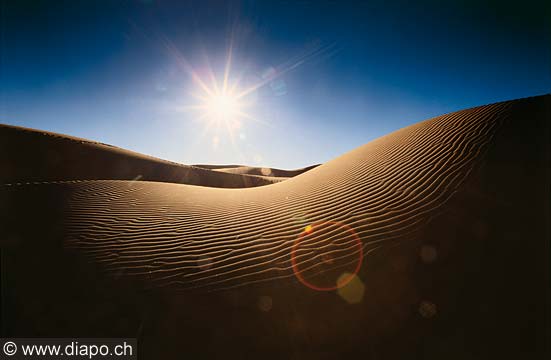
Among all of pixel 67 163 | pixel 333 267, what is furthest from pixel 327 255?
pixel 67 163

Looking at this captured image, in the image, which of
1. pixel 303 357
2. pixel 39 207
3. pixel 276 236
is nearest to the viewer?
pixel 303 357

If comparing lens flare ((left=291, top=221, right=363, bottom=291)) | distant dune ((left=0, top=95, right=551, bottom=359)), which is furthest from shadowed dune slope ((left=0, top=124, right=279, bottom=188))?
lens flare ((left=291, top=221, right=363, bottom=291))

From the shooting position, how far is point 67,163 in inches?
553

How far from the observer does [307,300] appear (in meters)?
2.65

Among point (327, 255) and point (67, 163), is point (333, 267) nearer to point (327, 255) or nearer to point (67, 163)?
point (327, 255)

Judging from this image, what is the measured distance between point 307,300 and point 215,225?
2521 millimetres

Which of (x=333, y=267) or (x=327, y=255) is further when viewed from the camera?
(x=327, y=255)

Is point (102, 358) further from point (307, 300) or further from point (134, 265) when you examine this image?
point (307, 300)

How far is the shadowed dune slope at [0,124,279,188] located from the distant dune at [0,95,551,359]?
10082 mm

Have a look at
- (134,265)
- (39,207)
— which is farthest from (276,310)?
(39,207)

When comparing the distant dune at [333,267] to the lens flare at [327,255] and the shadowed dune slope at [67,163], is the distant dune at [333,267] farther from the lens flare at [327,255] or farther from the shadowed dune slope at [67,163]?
the shadowed dune slope at [67,163]

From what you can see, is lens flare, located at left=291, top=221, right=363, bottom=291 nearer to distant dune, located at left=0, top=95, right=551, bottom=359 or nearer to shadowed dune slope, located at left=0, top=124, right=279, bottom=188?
distant dune, located at left=0, top=95, right=551, bottom=359

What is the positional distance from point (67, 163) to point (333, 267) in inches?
689

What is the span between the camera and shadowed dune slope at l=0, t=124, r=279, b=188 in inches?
487
